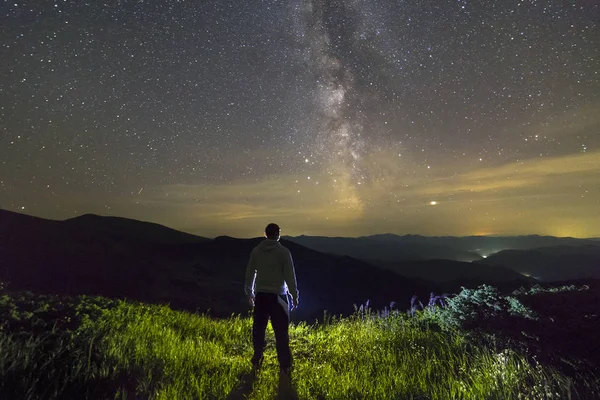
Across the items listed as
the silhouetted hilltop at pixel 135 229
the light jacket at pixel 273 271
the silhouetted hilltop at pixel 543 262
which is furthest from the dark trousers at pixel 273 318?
the silhouetted hilltop at pixel 543 262

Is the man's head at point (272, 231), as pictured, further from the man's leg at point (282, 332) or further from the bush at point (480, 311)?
the bush at point (480, 311)

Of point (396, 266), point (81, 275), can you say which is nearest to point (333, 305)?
point (81, 275)

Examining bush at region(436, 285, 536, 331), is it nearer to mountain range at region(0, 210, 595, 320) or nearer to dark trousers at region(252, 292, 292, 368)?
dark trousers at region(252, 292, 292, 368)

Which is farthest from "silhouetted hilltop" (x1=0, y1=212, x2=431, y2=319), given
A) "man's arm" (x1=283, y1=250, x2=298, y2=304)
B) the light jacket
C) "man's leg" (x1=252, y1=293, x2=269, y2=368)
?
"man's arm" (x1=283, y1=250, x2=298, y2=304)

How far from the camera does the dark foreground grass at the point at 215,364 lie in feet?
14.2

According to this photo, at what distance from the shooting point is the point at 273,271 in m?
6.31

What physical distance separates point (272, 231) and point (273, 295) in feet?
3.40

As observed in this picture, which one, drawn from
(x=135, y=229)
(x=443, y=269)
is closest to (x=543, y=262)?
(x=443, y=269)

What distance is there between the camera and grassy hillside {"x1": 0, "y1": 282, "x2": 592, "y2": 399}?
4324 mm

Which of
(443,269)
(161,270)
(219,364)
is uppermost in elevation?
(219,364)

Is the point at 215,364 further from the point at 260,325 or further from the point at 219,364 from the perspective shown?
the point at 260,325

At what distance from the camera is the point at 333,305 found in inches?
1854

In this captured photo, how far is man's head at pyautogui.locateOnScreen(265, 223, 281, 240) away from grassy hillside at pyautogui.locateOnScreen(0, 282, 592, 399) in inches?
83.5

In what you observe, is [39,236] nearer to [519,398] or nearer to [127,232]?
[127,232]
